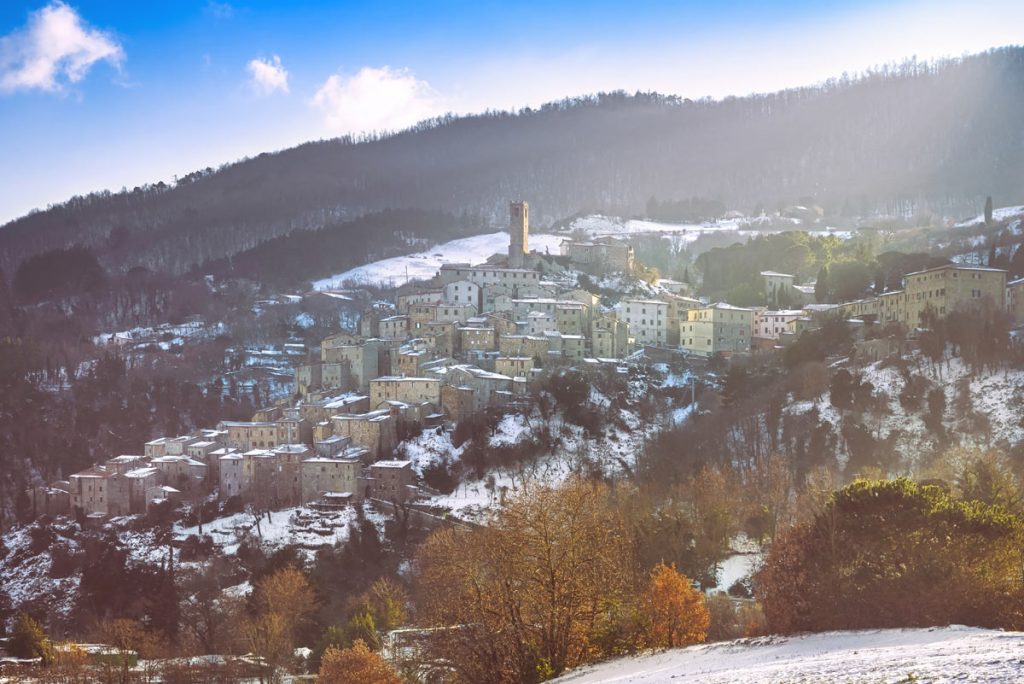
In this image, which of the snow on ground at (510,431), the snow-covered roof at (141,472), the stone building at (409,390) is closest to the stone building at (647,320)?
the snow on ground at (510,431)

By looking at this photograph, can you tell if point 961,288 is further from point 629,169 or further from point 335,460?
point 629,169

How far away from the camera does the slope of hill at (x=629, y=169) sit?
119938mm

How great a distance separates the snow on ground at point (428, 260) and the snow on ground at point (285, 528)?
39166mm

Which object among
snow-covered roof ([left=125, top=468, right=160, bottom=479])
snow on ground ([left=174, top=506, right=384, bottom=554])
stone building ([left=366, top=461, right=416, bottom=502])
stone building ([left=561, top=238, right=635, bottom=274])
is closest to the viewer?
snow on ground ([left=174, top=506, right=384, bottom=554])

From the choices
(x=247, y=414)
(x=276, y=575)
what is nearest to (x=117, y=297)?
(x=247, y=414)

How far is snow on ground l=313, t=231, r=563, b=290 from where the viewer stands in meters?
86.2

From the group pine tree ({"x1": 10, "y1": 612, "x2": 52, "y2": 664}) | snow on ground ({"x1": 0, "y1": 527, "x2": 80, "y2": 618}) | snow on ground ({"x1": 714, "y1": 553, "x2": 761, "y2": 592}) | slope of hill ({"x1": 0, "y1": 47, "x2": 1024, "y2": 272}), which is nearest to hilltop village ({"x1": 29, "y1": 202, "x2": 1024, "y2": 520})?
snow on ground ({"x1": 0, "y1": 527, "x2": 80, "y2": 618})

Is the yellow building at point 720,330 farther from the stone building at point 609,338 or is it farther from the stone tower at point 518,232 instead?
the stone tower at point 518,232

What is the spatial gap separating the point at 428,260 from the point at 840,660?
262ft

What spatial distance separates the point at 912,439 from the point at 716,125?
124 meters

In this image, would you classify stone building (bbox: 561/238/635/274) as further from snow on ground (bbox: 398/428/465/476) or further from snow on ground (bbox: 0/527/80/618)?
snow on ground (bbox: 0/527/80/618)

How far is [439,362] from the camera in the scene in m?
53.9

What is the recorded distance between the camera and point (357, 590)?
40.8 metres

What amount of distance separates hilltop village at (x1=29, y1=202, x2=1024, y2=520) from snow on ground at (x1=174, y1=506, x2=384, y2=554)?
32.9 inches
